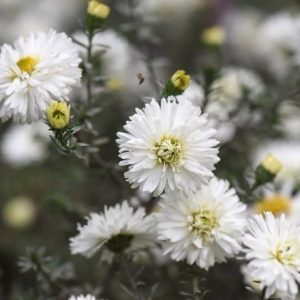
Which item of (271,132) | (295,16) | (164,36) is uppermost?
(164,36)

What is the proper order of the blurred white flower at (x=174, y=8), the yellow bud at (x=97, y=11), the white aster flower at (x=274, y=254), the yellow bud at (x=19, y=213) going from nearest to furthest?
the white aster flower at (x=274, y=254), the yellow bud at (x=97, y=11), the yellow bud at (x=19, y=213), the blurred white flower at (x=174, y=8)

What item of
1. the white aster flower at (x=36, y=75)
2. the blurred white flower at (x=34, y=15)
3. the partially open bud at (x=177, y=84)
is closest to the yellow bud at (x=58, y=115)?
the white aster flower at (x=36, y=75)

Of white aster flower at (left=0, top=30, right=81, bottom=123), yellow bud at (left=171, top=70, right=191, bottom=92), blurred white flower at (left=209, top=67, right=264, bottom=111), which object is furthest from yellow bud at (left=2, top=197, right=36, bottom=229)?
yellow bud at (left=171, top=70, right=191, bottom=92)

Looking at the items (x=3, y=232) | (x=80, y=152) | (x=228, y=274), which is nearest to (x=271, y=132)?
(x=228, y=274)

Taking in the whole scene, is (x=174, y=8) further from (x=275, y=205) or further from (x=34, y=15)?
(x=275, y=205)

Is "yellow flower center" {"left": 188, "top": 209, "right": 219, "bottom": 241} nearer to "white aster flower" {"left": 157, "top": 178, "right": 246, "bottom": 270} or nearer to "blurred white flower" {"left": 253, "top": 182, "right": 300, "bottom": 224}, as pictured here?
"white aster flower" {"left": 157, "top": 178, "right": 246, "bottom": 270}

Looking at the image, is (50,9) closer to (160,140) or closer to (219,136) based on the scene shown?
(219,136)

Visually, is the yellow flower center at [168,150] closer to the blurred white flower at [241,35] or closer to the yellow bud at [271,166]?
the yellow bud at [271,166]
